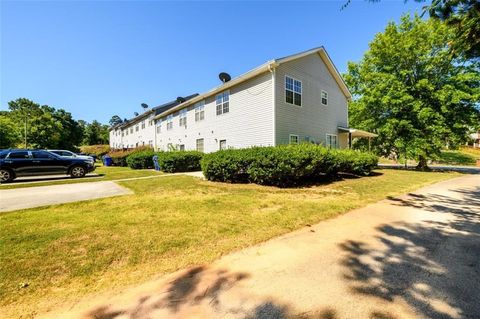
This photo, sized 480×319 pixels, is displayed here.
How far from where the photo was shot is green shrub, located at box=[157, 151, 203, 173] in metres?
15.3

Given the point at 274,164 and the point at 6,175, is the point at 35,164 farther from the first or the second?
the point at 274,164

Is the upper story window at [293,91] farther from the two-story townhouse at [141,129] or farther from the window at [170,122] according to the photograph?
the two-story townhouse at [141,129]

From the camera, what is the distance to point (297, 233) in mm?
4277

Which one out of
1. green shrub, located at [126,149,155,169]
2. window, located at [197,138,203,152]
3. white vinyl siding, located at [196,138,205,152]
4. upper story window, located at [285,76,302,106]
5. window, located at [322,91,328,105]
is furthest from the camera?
green shrub, located at [126,149,155,169]

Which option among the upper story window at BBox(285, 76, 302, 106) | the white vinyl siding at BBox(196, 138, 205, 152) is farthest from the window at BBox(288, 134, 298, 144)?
the white vinyl siding at BBox(196, 138, 205, 152)

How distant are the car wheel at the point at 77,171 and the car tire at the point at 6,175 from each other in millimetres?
2440

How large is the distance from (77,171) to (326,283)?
590 inches

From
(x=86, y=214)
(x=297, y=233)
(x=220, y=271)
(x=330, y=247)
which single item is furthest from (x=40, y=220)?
(x=330, y=247)

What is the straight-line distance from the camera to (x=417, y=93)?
17594mm

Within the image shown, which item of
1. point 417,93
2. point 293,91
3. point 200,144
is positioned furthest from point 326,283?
point 417,93

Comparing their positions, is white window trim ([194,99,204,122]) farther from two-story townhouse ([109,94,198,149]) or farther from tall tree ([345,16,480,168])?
tall tree ([345,16,480,168])

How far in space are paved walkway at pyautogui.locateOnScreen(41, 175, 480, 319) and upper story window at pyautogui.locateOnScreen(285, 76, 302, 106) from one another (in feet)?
34.3

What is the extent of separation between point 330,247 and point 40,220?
6012 millimetres

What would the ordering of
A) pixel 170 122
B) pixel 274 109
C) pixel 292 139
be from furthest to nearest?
pixel 170 122, pixel 292 139, pixel 274 109
